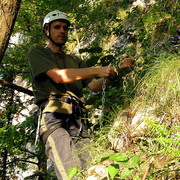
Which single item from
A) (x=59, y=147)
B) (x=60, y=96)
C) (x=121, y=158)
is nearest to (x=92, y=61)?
(x=60, y=96)

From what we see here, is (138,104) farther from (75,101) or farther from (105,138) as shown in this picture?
(75,101)

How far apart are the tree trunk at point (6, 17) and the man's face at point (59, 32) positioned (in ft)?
2.16

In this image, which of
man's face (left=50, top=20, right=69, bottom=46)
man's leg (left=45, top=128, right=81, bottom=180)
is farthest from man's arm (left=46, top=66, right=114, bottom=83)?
man's face (left=50, top=20, right=69, bottom=46)

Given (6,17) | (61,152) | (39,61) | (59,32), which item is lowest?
(61,152)

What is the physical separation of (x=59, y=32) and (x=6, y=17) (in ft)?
2.74

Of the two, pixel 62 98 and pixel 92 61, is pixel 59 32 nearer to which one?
pixel 92 61

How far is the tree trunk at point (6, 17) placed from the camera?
2723 mm

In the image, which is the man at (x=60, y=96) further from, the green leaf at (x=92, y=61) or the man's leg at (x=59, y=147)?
the green leaf at (x=92, y=61)

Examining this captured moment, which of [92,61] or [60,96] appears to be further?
[92,61]

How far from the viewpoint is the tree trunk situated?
8.93ft

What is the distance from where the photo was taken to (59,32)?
3.22 metres

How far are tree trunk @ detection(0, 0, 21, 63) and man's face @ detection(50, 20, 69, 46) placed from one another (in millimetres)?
660

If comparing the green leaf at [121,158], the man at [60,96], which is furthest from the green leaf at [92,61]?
the green leaf at [121,158]

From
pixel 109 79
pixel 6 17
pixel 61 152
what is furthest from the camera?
pixel 109 79
